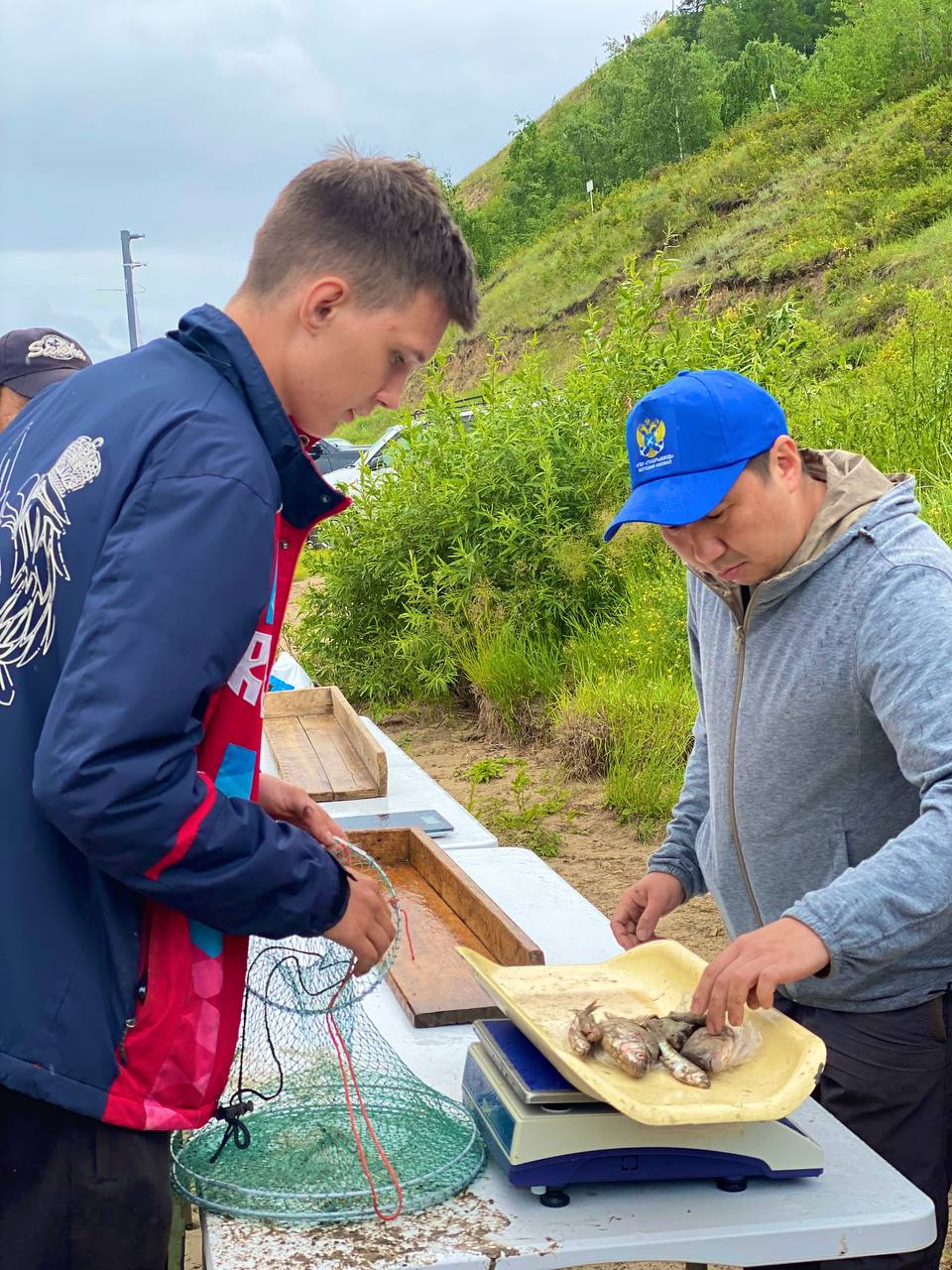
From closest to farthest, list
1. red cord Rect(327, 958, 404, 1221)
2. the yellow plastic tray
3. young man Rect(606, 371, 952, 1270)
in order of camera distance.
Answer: the yellow plastic tray, red cord Rect(327, 958, 404, 1221), young man Rect(606, 371, 952, 1270)

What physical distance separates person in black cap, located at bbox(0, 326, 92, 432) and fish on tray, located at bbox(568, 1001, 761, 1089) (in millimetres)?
2647

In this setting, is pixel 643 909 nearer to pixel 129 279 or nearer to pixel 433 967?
pixel 433 967

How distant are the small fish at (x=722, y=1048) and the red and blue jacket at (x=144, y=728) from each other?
0.57m

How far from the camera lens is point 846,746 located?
7.32 feet

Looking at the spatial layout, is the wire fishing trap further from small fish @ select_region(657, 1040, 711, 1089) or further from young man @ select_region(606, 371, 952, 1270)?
young man @ select_region(606, 371, 952, 1270)

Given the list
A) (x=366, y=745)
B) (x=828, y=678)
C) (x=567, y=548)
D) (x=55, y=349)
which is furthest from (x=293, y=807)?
(x=567, y=548)

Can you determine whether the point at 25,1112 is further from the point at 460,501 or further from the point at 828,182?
the point at 828,182

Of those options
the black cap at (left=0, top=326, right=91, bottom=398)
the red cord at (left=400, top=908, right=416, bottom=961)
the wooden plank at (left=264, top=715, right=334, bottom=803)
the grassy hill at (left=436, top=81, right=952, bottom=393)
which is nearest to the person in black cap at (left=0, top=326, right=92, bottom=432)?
the black cap at (left=0, top=326, right=91, bottom=398)

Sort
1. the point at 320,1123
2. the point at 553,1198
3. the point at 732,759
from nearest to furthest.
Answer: the point at 553,1198 < the point at 320,1123 < the point at 732,759

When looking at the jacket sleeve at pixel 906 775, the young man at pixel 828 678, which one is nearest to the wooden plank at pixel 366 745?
the young man at pixel 828 678

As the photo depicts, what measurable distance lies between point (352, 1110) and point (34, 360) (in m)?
2.64

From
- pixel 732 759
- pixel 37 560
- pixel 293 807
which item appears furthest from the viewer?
pixel 732 759

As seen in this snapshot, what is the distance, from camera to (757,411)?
2.24m

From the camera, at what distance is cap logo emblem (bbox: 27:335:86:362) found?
3.88 metres
